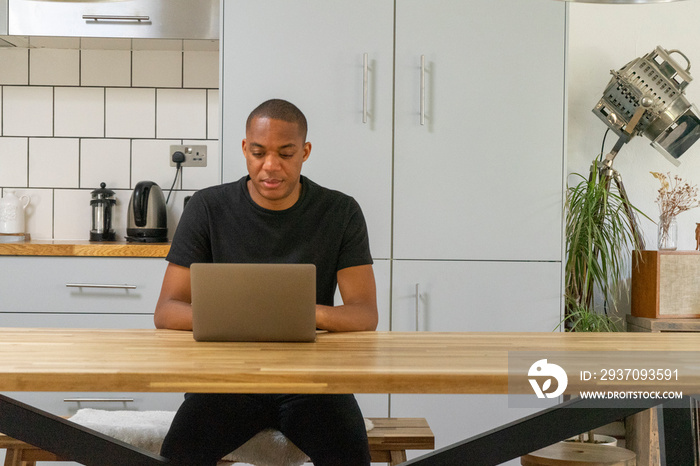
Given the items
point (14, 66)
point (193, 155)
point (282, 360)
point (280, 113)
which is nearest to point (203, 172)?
point (193, 155)

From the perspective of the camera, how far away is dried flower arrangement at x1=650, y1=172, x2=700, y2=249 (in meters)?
2.88

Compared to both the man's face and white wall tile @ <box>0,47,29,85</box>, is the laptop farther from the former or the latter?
white wall tile @ <box>0,47,29,85</box>

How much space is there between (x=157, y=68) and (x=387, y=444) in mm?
2061

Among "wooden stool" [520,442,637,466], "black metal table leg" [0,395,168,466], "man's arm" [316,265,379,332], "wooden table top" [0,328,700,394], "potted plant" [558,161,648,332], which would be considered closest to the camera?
"wooden table top" [0,328,700,394]

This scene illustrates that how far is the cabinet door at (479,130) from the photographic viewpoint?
106 inches

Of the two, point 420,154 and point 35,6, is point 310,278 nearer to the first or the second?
point 420,154

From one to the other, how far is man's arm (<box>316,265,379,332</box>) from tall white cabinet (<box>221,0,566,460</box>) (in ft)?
2.68

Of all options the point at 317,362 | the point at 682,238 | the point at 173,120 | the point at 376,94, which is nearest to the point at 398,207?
the point at 376,94

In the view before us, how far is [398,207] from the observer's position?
2.69 meters

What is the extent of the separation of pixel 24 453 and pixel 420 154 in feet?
5.29

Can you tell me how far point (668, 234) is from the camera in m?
2.88

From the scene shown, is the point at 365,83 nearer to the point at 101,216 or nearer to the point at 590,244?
the point at 590,244

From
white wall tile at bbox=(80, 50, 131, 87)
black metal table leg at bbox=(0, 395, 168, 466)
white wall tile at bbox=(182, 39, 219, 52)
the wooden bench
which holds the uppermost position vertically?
white wall tile at bbox=(182, 39, 219, 52)

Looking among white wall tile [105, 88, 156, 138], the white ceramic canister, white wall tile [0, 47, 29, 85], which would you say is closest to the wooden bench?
the white ceramic canister
